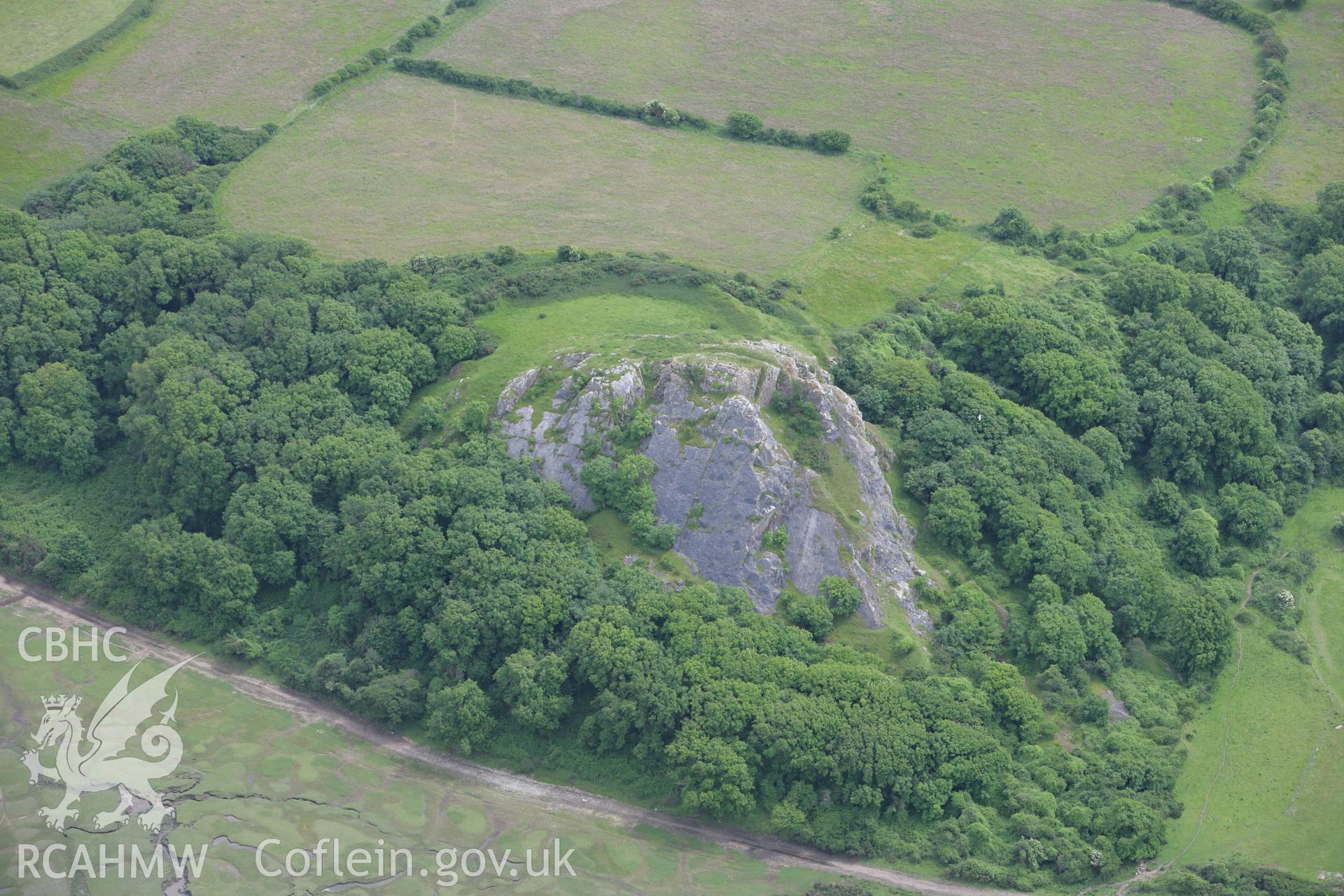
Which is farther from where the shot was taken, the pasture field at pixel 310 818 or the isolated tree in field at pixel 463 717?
the isolated tree in field at pixel 463 717

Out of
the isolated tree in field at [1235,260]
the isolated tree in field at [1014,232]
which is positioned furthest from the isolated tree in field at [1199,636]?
the isolated tree in field at [1014,232]

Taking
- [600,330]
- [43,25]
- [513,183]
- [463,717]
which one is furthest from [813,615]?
[43,25]

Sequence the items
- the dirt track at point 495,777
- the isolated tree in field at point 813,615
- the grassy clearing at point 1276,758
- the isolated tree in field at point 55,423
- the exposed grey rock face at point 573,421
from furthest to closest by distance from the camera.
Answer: the isolated tree in field at point 55,423, the exposed grey rock face at point 573,421, the isolated tree in field at point 813,615, the grassy clearing at point 1276,758, the dirt track at point 495,777

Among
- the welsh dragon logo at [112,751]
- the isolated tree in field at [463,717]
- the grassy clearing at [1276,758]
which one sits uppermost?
the grassy clearing at [1276,758]

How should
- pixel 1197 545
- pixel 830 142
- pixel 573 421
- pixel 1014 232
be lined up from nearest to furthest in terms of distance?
1. pixel 573 421
2. pixel 1197 545
3. pixel 1014 232
4. pixel 830 142

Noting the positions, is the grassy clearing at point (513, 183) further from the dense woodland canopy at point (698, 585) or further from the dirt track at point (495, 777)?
the dirt track at point (495, 777)

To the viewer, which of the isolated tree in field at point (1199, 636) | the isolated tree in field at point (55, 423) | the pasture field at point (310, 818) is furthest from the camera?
the isolated tree in field at point (55, 423)

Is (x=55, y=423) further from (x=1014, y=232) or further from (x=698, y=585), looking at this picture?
(x=1014, y=232)
